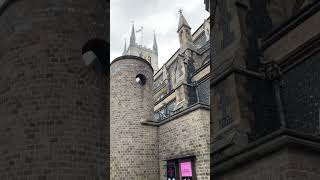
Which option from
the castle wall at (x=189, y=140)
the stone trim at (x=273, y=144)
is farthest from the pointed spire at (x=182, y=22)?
the stone trim at (x=273, y=144)

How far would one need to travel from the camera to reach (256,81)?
8.91 metres

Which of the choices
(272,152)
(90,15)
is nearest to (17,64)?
(90,15)

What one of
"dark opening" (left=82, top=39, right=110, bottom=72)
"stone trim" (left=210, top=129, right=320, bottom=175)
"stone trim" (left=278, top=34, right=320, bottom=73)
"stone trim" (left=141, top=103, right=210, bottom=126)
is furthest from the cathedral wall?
"stone trim" (left=141, top=103, right=210, bottom=126)

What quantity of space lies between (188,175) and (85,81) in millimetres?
10275

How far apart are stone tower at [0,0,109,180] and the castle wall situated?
935 centimetres

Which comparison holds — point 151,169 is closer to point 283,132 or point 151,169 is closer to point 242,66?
point 242,66

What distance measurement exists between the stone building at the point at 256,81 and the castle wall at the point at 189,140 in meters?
6.75

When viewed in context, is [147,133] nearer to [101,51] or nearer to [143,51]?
[101,51]

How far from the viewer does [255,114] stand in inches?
331

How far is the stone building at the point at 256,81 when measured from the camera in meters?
7.93

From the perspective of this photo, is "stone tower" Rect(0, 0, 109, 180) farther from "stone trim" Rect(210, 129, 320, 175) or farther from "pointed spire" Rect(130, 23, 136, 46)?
"pointed spire" Rect(130, 23, 136, 46)

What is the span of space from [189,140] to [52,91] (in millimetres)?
11049

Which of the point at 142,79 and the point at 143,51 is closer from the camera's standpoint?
the point at 142,79

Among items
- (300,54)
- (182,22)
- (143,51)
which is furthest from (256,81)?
(143,51)
